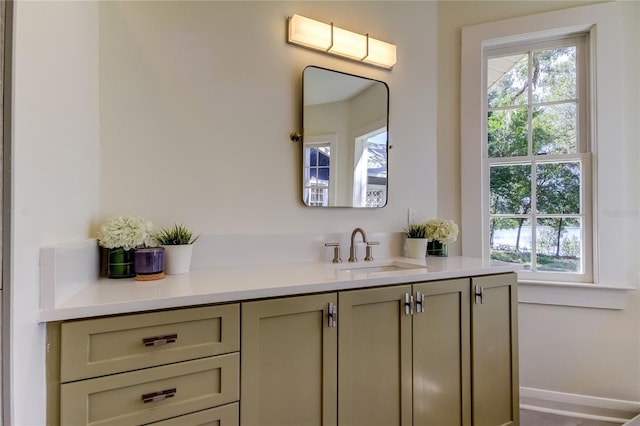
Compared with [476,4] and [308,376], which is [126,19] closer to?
[308,376]

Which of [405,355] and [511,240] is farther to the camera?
[511,240]

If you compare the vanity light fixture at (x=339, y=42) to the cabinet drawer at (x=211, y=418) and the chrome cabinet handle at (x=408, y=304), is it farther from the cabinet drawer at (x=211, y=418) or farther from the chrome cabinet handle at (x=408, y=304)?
the cabinet drawer at (x=211, y=418)

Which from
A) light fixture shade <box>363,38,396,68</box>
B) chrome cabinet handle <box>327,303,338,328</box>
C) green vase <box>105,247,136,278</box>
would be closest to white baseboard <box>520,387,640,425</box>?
chrome cabinet handle <box>327,303,338,328</box>

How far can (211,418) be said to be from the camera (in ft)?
3.37

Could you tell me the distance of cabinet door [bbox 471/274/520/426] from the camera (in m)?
1.56

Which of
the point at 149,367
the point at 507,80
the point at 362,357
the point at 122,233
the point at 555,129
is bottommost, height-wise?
the point at 362,357

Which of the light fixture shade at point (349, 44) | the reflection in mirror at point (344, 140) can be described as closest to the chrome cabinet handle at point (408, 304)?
the reflection in mirror at point (344, 140)

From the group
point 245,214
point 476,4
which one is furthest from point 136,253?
point 476,4

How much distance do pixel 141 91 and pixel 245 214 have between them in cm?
69

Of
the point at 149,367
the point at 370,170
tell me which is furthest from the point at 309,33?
the point at 149,367

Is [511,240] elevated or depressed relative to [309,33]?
depressed

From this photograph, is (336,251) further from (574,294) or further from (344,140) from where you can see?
(574,294)

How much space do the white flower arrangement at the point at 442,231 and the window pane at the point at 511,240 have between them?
40 cm

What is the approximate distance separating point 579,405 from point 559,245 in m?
0.93
